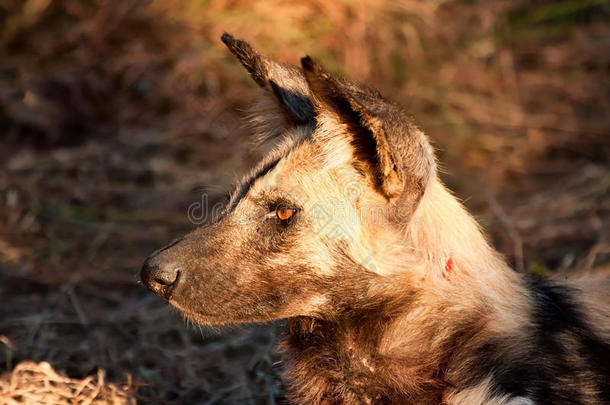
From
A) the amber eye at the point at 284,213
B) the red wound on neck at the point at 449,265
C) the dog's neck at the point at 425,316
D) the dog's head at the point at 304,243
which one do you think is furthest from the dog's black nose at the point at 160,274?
the red wound on neck at the point at 449,265

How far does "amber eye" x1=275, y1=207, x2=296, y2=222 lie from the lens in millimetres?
2727

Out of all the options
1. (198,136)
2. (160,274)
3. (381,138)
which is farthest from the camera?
(198,136)

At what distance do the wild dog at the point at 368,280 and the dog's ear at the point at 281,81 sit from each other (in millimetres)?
307

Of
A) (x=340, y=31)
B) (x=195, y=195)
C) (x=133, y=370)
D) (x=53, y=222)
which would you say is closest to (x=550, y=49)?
(x=340, y=31)

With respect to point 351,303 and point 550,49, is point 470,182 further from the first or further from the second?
point 351,303

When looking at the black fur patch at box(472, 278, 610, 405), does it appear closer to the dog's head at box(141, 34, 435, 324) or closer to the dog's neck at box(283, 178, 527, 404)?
the dog's neck at box(283, 178, 527, 404)

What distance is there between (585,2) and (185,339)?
15.7 ft

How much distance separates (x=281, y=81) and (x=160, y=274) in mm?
864

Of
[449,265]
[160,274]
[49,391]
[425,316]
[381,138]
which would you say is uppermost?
[381,138]

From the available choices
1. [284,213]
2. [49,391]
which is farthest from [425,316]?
[49,391]

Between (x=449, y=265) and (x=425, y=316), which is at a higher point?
(x=449, y=265)

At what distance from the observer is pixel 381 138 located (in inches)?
97.8

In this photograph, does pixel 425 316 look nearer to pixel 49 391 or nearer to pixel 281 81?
pixel 281 81

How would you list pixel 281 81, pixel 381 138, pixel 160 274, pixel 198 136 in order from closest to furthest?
pixel 381 138 → pixel 160 274 → pixel 281 81 → pixel 198 136
